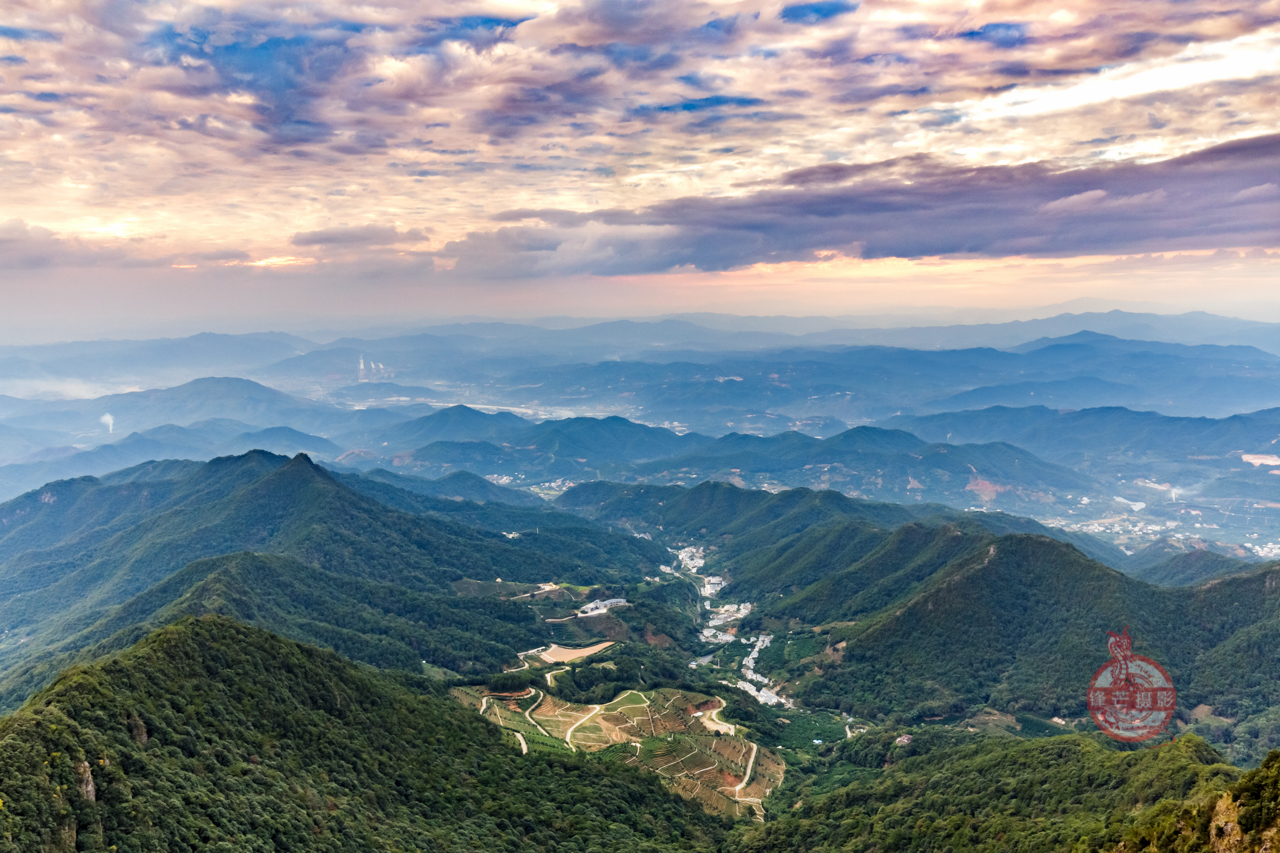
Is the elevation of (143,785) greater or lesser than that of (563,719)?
greater

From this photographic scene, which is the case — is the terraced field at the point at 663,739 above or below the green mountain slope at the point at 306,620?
below

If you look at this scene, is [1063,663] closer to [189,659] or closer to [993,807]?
[993,807]

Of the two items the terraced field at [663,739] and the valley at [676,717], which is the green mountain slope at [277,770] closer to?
the valley at [676,717]

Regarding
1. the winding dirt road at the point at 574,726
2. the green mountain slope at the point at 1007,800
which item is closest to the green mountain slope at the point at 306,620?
the winding dirt road at the point at 574,726

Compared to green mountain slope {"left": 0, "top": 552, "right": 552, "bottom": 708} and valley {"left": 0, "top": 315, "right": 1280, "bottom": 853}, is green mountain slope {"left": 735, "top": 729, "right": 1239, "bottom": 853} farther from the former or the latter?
green mountain slope {"left": 0, "top": 552, "right": 552, "bottom": 708}

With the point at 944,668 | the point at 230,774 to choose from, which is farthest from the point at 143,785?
the point at 944,668

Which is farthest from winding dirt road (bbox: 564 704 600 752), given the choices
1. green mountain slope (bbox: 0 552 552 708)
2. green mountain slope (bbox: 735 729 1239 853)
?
green mountain slope (bbox: 735 729 1239 853)

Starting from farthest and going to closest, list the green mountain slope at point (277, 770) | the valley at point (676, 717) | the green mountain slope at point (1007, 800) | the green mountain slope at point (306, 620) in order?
the green mountain slope at point (306, 620) < the green mountain slope at point (1007, 800) < the valley at point (676, 717) < the green mountain slope at point (277, 770)

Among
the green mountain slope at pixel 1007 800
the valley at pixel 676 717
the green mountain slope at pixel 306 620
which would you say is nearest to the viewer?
the valley at pixel 676 717

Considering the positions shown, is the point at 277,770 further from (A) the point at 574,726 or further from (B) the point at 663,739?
(B) the point at 663,739
